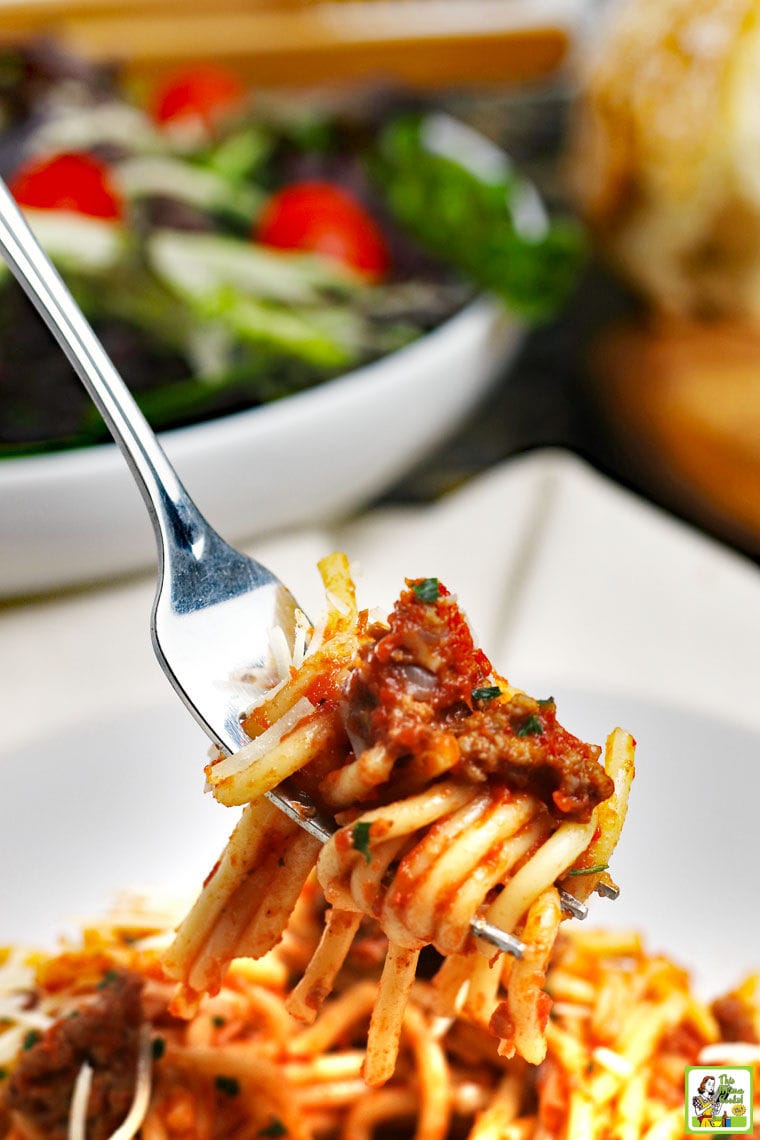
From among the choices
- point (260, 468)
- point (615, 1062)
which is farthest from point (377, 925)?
point (260, 468)

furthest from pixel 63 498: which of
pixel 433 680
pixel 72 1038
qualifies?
pixel 433 680

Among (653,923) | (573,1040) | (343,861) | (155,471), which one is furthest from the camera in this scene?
(653,923)

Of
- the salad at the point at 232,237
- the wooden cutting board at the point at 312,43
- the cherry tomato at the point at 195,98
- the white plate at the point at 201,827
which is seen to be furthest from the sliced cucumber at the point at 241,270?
the white plate at the point at 201,827

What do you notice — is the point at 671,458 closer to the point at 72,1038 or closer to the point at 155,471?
the point at 155,471

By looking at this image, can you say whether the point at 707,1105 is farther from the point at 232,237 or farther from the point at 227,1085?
the point at 232,237

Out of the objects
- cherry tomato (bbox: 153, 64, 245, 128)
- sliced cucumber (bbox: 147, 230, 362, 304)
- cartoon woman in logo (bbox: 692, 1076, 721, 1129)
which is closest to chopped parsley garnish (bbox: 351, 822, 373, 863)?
cartoon woman in logo (bbox: 692, 1076, 721, 1129)

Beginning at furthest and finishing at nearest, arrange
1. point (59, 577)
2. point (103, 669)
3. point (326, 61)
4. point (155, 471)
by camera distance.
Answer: point (326, 61) < point (59, 577) < point (103, 669) < point (155, 471)

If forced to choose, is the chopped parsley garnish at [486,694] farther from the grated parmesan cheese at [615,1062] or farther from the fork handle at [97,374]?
the grated parmesan cheese at [615,1062]
